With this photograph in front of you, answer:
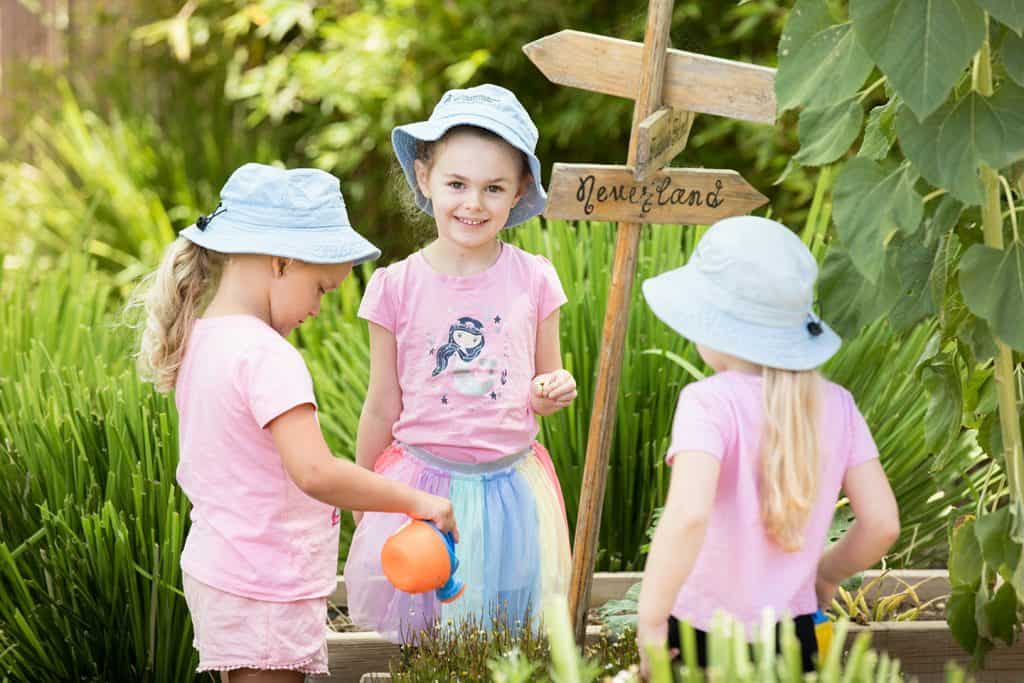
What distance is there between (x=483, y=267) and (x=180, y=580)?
0.89 meters

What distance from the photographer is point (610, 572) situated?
332cm

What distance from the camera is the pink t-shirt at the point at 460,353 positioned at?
259cm

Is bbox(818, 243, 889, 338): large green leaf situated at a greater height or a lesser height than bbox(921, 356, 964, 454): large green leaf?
greater

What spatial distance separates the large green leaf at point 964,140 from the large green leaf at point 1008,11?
139 mm

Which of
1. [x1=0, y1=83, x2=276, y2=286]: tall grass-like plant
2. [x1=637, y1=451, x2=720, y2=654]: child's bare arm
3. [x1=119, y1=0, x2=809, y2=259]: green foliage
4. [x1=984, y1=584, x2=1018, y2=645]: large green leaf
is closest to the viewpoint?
[x1=637, y1=451, x2=720, y2=654]: child's bare arm

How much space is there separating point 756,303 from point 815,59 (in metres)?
0.36

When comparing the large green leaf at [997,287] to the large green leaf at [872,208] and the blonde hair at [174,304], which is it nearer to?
the large green leaf at [872,208]

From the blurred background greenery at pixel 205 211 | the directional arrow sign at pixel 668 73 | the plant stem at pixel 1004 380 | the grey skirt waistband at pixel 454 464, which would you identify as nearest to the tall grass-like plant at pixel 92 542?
the blurred background greenery at pixel 205 211

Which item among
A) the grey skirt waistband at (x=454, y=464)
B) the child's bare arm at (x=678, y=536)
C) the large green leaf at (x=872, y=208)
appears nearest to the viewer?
the child's bare arm at (x=678, y=536)

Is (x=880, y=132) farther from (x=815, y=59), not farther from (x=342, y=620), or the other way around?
(x=342, y=620)

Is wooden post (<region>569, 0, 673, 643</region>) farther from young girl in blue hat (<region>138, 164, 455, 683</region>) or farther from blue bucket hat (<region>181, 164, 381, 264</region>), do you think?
blue bucket hat (<region>181, 164, 381, 264</region>)

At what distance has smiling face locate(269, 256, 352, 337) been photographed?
91.1 inches

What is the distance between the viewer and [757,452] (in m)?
1.85

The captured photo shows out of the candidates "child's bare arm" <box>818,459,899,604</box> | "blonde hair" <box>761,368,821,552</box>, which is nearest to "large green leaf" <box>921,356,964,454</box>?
"child's bare arm" <box>818,459,899,604</box>
